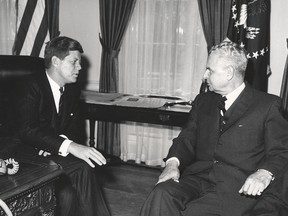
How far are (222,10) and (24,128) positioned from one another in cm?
253

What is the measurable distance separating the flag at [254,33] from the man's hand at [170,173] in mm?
1795

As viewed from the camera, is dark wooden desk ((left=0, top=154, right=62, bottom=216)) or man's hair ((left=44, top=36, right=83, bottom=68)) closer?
dark wooden desk ((left=0, top=154, right=62, bottom=216))

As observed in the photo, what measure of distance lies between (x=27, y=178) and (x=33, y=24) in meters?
3.58

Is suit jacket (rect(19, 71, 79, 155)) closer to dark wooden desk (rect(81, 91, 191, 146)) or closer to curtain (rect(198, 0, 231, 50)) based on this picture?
dark wooden desk (rect(81, 91, 191, 146))

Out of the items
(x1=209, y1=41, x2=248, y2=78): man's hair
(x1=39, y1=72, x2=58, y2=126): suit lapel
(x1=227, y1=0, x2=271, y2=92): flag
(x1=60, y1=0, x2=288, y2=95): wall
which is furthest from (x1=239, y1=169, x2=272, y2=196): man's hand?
(x1=60, y1=0, x2=288, y2=95): wall

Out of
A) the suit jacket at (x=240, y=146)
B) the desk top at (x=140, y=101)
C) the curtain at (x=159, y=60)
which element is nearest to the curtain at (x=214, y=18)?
the curtain at (x=159, y=60)

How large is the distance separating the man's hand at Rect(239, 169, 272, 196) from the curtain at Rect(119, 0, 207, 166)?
247 cm

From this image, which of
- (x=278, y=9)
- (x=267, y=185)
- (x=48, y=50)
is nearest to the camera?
(x=267, y=185)

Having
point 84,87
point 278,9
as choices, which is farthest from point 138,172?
point 278,9

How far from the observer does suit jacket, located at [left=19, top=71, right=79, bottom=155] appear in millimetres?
2410

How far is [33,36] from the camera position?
15.8 ft

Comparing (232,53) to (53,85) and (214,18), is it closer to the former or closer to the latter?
(53,85)

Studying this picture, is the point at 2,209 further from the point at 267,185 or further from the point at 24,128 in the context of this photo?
the point at 267,185

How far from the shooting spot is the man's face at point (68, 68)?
8.95 ft
